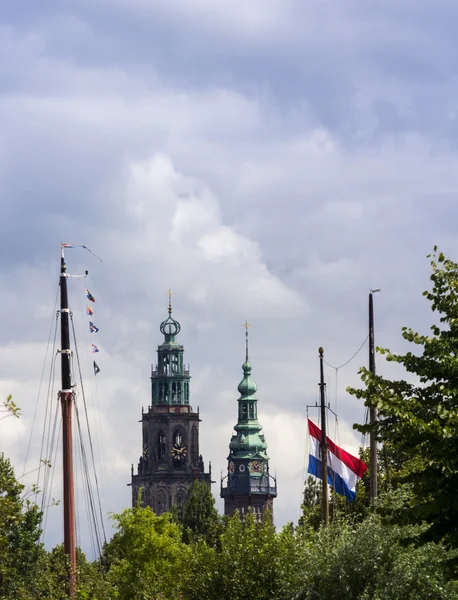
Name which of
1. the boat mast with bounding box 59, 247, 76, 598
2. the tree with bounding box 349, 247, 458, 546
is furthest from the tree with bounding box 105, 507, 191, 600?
the tree with bounding box 349, 247, 458, 546

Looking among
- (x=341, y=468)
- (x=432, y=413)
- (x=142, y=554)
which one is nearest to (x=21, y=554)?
(x=142, y=554)

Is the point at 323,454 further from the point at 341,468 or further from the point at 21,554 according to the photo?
the point at 21,554

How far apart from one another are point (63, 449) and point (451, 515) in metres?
22.2

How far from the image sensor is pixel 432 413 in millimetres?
37312

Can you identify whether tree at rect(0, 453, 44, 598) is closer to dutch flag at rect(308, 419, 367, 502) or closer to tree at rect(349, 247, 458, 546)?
dutch flag at rect(308, 419, 367, 502)

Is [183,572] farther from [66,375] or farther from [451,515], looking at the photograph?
[451,515]

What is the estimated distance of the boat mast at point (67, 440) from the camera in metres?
53.8

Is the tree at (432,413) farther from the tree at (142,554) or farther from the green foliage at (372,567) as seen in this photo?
the tree at (142,554)

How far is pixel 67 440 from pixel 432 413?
20.5 metres

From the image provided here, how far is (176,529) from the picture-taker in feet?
304

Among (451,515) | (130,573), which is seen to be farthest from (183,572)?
(451,515)

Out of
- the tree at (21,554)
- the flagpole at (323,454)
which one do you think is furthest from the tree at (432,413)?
the tree at (21,554)

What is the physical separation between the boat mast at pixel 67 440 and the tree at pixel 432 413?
57.9 feet

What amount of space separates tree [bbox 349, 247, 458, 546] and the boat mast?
1765 cm
